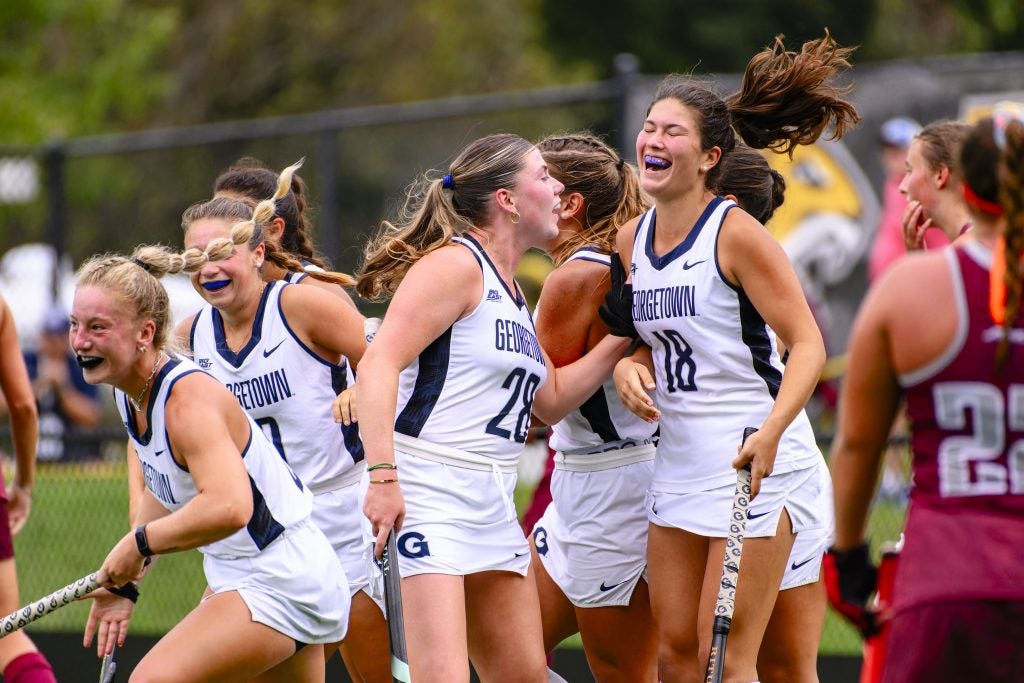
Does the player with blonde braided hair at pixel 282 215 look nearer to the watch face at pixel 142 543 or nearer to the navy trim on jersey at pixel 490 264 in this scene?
the navy trim on jersey at pixel 490 264

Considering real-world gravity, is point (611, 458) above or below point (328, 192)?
below

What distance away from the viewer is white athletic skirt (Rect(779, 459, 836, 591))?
15.5 feet

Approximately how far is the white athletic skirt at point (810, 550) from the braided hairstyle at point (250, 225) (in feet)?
5.43

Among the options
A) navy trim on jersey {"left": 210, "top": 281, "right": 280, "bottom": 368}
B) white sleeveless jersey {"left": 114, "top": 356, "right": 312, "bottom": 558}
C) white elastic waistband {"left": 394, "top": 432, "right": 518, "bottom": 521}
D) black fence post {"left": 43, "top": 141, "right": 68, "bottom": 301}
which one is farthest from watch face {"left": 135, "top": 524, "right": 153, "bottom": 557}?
black fence post {"left": 43, "top": 141, "right": 68, "bottom": 301}

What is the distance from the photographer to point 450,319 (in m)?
4.36

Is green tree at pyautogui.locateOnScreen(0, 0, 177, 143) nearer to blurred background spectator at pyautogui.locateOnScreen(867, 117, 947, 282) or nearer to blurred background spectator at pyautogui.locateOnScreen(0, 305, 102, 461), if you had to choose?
blurred background spectator at pyautogui.locateOnScreen(0, 305, 102, 461)

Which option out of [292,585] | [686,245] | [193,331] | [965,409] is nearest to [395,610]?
[292,585]

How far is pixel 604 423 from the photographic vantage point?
4.93m

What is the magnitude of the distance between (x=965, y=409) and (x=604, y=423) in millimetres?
1914

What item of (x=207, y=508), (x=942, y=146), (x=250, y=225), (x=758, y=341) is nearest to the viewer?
(x=207, y=508)

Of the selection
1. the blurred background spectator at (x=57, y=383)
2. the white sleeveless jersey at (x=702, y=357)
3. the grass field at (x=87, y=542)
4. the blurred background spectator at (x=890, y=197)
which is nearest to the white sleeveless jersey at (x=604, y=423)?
the white sleeveless jersey at (x=702, y=357)

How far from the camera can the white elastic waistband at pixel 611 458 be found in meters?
4.95

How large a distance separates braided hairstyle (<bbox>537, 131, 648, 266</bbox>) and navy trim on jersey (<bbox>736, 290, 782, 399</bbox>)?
25.9 inches

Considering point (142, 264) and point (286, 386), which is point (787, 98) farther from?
point (142, 264)
